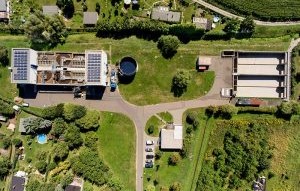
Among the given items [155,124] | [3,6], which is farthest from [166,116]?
[3,6]

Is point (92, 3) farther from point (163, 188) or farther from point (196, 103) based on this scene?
point (163, 188)

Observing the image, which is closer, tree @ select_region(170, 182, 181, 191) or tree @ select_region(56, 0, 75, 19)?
tree @ select_region(170, 182, 181, 191)

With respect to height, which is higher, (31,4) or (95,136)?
(31,4)

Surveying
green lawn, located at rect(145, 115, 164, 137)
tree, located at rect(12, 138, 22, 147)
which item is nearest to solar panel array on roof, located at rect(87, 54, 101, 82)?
green lawn, located at rect(145, 115, 164, 137)

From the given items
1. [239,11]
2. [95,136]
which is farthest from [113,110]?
[239,11]


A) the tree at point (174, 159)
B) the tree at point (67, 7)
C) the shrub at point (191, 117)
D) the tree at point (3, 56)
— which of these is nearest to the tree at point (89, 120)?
the tree at point (174, 159)

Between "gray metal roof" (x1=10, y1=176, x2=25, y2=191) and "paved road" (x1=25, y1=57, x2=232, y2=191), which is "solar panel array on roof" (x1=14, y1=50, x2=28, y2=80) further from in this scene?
"gray metal roof" (x1=10, y1=176, x2=25, y2=191)

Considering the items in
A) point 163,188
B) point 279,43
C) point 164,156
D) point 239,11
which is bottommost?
point 163,188
